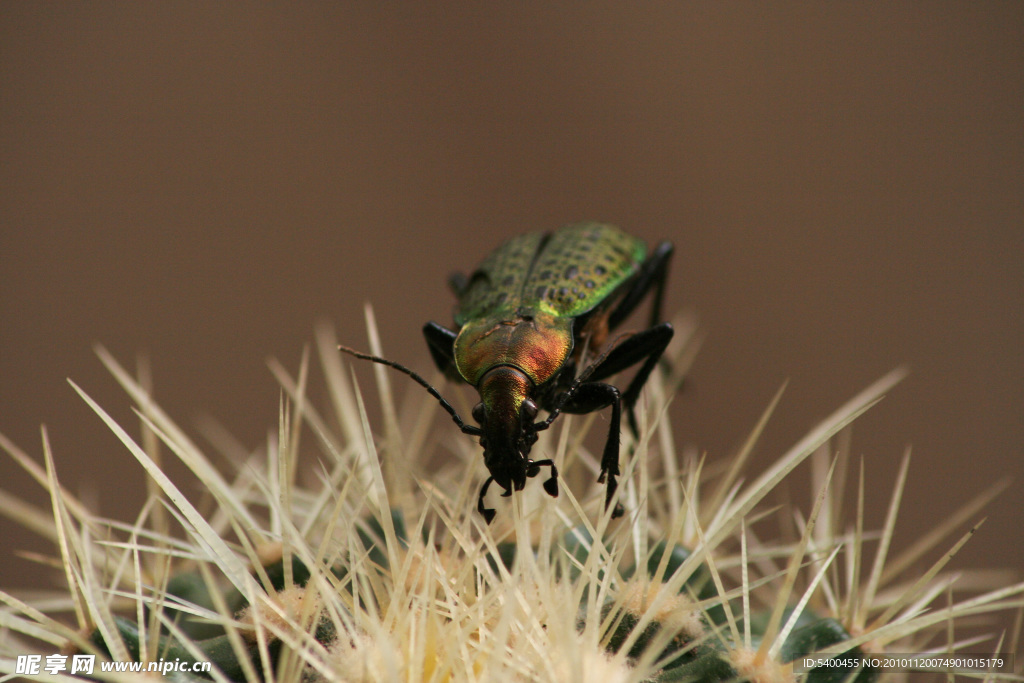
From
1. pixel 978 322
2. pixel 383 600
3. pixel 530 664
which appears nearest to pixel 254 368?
pixel 383 600

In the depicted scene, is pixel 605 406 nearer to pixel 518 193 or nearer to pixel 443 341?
pixel 443 341

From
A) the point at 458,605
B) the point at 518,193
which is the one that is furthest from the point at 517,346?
the point at 518,193

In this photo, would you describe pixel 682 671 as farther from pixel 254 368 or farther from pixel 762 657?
pixel 254 368

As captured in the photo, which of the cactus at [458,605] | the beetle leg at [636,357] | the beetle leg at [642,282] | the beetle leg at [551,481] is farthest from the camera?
the beetle leg at [642,282]

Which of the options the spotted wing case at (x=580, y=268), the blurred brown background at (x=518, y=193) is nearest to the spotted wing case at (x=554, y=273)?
the spotted wing case at (x=580, y=268)

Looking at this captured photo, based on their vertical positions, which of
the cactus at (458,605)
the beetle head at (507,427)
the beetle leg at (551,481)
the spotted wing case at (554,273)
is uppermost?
the spotted wing case at (554,273)

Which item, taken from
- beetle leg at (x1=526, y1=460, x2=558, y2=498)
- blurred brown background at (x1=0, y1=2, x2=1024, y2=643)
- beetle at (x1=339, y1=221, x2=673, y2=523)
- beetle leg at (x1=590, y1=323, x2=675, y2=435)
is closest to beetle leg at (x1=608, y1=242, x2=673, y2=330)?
beetle at (x1=339, y1=221, x2=673, y2=523)

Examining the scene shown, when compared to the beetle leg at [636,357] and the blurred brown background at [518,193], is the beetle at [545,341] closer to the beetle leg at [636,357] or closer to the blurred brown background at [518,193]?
the beetle leg at [636,357]
